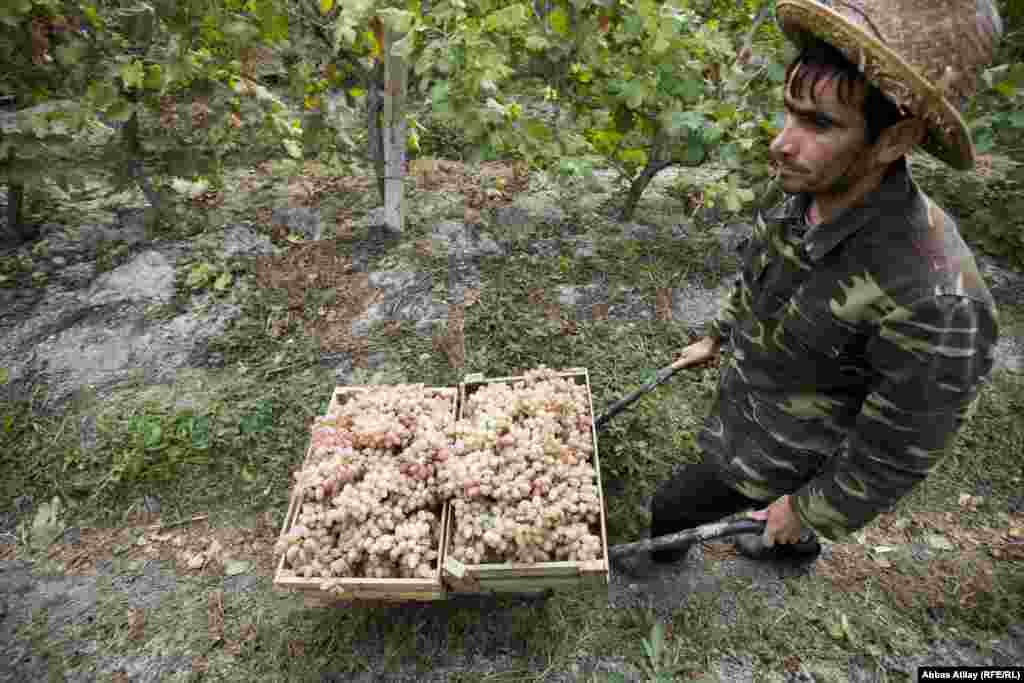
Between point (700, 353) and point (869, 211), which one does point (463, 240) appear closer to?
point (700, 353)

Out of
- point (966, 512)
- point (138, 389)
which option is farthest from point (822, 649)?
point (138, 389)

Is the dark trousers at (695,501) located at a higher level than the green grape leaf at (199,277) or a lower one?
higher

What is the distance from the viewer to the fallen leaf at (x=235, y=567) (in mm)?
3244

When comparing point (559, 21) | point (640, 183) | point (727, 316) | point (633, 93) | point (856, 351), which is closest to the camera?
point (856, 351)

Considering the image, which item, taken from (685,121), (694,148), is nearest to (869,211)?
(685,121)

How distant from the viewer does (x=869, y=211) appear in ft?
5.25

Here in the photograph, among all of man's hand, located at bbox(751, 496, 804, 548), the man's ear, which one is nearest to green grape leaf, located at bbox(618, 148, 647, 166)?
the man's ear

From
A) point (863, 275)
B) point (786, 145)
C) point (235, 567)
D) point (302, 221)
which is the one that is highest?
point (786, 145)

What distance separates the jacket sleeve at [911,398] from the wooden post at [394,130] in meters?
3.40

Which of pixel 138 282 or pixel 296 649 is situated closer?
pixel 296 649

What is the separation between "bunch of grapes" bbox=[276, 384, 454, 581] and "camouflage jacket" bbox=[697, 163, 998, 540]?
4.65 ft

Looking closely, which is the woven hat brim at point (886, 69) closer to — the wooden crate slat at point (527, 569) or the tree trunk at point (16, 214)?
the wooden crate slat at point (527, 569)

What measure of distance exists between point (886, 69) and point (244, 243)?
536 cm

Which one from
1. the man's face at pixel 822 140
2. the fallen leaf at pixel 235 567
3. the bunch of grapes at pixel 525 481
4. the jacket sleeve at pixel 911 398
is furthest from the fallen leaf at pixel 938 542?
the fallen leaf at pixel 235 567
